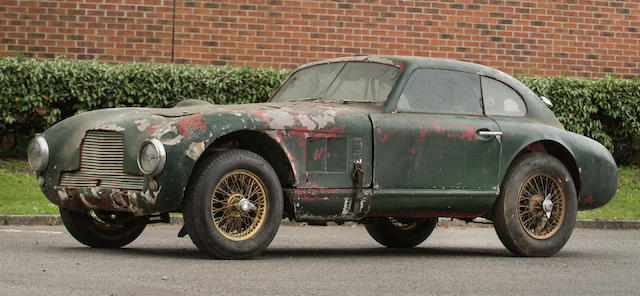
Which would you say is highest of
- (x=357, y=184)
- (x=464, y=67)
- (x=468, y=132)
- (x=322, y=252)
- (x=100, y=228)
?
(x=464, y=67)

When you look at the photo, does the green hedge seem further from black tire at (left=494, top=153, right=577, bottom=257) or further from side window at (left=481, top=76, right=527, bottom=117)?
black tire at (left=494, top=153, right=577, bottom=257)

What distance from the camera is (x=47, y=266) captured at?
6.96 metres

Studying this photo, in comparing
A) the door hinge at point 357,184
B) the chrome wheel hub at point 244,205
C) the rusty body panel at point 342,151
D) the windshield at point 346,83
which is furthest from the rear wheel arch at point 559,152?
the chrome wheel hub at point 244,205

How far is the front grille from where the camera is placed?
7282 millimetres

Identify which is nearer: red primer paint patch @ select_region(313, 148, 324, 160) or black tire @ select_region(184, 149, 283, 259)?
black tire @ select_region(184, 149, 283, 259)

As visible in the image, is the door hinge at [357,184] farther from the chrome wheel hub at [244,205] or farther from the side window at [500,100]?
the side window at [500,100]

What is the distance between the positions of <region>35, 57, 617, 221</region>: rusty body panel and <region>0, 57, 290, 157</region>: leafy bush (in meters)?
6.78

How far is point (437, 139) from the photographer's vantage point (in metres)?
8.16

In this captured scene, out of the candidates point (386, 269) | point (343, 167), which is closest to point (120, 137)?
point (343, 167)

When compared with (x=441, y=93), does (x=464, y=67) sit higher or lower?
higher

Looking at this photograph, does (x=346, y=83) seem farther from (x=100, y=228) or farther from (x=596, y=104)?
(x=596, y=104)

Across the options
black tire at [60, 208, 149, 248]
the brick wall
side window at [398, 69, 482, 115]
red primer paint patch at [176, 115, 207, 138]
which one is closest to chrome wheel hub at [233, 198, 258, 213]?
red primer paint patch at [176, 115, 207, 138]

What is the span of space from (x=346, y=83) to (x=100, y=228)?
2.33 metres

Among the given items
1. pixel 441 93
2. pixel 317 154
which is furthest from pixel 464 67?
pixel 317 154
